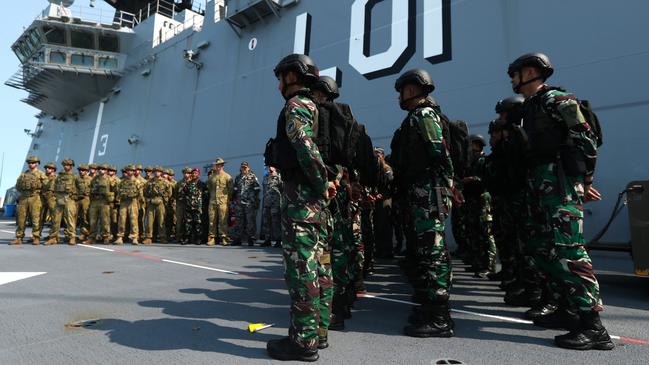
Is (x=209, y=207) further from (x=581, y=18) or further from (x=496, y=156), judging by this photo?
(x=581, y=18)

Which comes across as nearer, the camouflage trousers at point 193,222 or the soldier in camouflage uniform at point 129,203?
the soldier in camouflage uniform at point 129,203

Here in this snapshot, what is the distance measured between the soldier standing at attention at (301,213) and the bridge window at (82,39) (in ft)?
53.5

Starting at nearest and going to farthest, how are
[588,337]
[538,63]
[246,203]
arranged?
1. [588,337]
2. [538,63]
3. [246,203]

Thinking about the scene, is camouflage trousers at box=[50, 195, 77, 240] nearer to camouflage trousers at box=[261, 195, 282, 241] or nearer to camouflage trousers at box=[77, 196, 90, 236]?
camouflage trousers at box=[77, 196, 90, 236]

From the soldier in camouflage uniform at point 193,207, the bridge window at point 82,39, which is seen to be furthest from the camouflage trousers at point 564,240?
the bridge window at point 82,39

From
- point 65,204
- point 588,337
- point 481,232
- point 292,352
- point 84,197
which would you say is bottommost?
point 292,352

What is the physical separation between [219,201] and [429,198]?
599 cm

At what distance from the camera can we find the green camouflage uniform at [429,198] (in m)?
2.17

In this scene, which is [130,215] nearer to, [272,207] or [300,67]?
[272,207]

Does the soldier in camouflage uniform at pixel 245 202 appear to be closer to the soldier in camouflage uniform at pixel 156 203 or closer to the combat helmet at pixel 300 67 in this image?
the soldier in camouflage uniform at pixel 156 203

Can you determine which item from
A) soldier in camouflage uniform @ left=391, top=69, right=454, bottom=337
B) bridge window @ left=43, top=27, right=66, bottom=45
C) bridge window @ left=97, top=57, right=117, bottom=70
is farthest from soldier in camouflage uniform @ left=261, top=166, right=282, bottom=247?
bridge window @ left=43, top=27, right=66, bottom=45

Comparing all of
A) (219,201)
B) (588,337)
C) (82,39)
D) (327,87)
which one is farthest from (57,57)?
(588,337)

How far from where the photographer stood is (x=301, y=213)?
6.10ft

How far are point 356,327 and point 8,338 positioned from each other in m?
1.95
